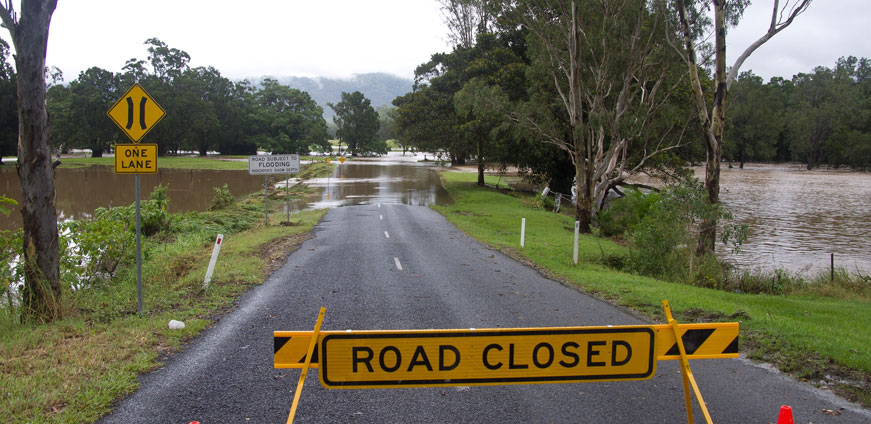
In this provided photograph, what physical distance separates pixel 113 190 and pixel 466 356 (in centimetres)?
3899

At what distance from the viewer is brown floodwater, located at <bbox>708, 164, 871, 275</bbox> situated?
761 inches

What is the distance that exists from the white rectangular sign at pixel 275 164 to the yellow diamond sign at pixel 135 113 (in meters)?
13.8

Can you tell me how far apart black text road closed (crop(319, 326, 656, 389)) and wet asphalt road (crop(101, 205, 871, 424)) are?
1059mm

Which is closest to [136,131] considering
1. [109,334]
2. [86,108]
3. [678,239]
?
[109,334]

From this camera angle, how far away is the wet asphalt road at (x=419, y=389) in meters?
4.98

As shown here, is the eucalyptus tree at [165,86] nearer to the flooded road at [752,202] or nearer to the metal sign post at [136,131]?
the flooded road at [752,202]

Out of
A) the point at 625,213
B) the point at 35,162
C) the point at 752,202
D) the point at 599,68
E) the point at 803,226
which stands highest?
the point at 599,68

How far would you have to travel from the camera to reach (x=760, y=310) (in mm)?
9250

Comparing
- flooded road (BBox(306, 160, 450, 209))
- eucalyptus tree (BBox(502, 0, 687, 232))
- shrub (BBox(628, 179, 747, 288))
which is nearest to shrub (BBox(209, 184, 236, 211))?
flooded road (BBox(306, 160, 450, 209))

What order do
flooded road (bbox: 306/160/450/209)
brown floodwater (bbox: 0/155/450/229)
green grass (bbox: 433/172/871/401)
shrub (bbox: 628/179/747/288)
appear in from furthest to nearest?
1. flooded road (bbox: 306/160/450/209)
2. brown floodwater (bbox: 0/155/450/229)
3. shrub (bbox: 628/179/747/288)
4. green grass (bbox: 433/172/871/401)

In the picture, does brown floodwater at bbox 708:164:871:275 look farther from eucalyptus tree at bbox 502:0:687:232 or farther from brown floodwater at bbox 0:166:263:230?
brown floodwater at bbox 0:166:263:230

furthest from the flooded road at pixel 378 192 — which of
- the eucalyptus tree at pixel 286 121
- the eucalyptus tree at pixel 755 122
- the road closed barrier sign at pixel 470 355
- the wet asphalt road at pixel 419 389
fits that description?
the eucalyptus tree at pixel 755 122

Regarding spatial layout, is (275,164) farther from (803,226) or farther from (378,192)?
(803,226)

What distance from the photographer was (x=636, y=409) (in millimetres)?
5121
